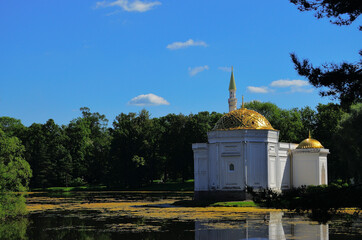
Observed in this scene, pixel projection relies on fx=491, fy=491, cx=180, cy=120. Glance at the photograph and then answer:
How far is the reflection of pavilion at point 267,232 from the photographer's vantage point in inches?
860

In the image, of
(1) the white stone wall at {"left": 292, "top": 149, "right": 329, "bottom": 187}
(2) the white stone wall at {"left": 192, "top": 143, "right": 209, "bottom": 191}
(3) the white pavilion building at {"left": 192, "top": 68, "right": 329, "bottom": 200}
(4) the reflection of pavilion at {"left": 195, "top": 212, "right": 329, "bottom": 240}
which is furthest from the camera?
(1) the white stone wall at {"left": 292, "top": 149, "right": 329, "bottom": 187}

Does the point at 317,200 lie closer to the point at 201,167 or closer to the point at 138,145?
the point at 201,167

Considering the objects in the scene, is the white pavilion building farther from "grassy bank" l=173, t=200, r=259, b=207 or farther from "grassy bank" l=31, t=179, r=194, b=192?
"grassy bank" l=31, t=179, r=194, b=192

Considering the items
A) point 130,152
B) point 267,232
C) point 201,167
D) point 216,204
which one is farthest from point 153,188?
point 267,232

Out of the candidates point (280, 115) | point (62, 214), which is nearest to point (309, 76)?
point (62, 214)

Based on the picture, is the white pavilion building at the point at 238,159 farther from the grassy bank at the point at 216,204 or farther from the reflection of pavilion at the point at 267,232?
the reflection of pavilion at the point at 267,232

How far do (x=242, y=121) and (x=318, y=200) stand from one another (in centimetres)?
3285

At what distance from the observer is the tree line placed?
76312 millimetres

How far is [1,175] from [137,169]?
54796 millimetres

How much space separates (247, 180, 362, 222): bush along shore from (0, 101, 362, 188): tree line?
54789 mm

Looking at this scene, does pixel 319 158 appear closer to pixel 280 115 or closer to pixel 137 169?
pixel 280 115

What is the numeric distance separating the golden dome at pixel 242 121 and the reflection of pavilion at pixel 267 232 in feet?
62.5

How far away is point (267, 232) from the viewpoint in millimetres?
23250

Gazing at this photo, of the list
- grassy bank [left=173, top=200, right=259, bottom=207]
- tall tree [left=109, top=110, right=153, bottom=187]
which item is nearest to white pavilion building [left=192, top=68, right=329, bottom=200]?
grassy bank [left=173, top=200, right=259, bottom=207]
